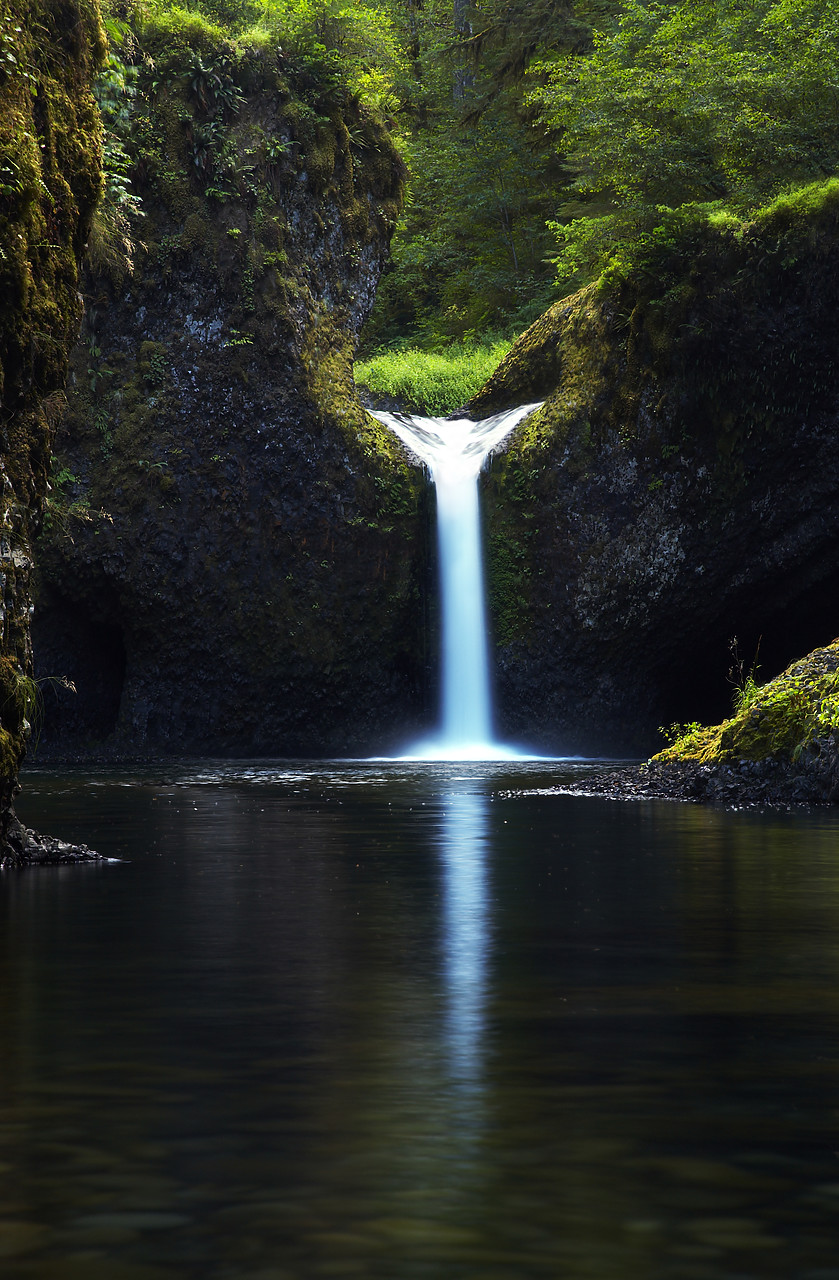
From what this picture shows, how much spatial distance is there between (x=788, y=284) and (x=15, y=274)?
1584 centimetres

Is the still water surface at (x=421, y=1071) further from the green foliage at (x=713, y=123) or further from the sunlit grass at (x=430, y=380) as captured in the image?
the sunlit grass at (x=430, y=380)

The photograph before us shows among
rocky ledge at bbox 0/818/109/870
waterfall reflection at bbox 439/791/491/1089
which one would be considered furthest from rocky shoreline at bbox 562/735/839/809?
rocky ledge at bbox 0/818/109/870

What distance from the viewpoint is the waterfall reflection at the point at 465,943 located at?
3.90 m

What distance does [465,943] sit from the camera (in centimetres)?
557

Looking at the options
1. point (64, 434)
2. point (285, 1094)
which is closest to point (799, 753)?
point (285, 1094)

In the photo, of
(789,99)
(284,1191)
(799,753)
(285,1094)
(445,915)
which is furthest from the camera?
(789,99)

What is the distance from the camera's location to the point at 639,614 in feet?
72.5

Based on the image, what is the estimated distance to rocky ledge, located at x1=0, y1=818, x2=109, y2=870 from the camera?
771 cm

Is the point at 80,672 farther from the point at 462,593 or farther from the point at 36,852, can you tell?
the point at 36,852

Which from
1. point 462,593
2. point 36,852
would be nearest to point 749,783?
point 36,852

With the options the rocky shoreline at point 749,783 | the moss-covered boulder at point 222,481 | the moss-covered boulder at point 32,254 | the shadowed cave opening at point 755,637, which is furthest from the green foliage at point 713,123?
the moss-covered boulder at point 32,254

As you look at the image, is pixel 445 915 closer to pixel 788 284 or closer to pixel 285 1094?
pixel 285 1094

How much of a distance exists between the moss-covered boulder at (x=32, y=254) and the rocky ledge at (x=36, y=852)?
0.11m

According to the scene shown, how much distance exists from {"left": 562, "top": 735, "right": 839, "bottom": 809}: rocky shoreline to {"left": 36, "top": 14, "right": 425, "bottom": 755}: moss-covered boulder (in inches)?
392
